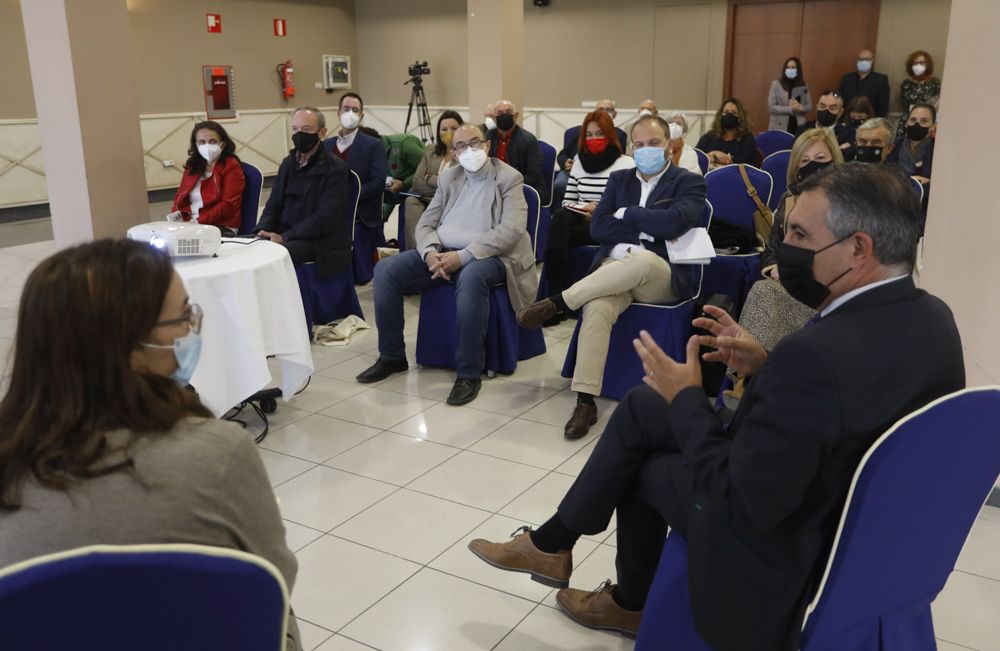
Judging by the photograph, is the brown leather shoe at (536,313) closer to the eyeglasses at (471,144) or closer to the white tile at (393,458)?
the white tile at (393,458)

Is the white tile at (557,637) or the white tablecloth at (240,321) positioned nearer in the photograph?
the white tile at (557,637)

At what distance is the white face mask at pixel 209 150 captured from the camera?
4.64 metres

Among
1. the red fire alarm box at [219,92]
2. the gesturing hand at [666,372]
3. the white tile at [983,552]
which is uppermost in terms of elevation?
the red fire alarm box at [219,92]

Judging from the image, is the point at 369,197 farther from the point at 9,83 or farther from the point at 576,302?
the point at 9,83

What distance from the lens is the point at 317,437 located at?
3.75 m

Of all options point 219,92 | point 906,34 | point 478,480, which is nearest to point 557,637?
point 478,480

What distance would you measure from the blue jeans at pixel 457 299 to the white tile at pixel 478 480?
2.66 feet

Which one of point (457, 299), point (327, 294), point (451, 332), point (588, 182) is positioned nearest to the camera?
point (457, 299)

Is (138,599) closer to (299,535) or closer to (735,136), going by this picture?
(299,535)

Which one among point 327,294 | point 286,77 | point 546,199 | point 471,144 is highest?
point 286,77

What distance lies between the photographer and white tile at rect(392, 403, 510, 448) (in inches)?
147

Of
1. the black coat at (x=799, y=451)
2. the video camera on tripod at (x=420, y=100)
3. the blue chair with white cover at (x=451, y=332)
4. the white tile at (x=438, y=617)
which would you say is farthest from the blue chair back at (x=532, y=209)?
the video camera on tripod at (x=420, y=100)

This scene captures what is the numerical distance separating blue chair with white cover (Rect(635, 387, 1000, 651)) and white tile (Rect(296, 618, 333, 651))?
49.8 inches

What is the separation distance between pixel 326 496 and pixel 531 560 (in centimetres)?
→ 108
